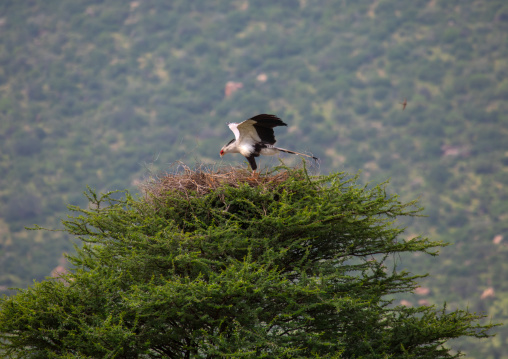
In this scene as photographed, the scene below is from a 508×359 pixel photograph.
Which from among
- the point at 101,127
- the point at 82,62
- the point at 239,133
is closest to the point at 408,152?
the point at 101,127

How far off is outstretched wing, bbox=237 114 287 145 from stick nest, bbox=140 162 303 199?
1.63 ft

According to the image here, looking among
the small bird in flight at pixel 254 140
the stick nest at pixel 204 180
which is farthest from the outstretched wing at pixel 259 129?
the stick nest at pixel 204 180

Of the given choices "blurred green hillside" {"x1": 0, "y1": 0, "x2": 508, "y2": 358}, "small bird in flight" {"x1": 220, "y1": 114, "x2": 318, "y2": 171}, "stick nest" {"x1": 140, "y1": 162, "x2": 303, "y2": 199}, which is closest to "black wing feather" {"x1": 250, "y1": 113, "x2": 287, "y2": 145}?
"small bird in flight" {"x1": 220, "y1": 114, "x2": 318, "y2": 171}

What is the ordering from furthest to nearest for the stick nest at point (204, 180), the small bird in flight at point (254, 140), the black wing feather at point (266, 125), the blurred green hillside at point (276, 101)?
the blurred green hillside at point (276, 101) → the small bird in flight at point (254, 140) → the stick nest at point (204, 180) → the black wing feather at point (266, 125)

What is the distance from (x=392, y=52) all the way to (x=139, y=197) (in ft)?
253

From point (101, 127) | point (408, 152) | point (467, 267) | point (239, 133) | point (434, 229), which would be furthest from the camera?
point (101, 127)

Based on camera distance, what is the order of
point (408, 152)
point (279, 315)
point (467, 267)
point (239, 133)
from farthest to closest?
1. point (408, 152)
2. point (467, 267)
3. point (239, 133)
4. point (279, 315)

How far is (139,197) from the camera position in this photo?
11344 mm

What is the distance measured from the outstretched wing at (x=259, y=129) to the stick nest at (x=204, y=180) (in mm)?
495

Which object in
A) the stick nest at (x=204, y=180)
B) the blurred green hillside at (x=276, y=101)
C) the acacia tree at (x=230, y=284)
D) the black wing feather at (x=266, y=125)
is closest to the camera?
the acacia tree at (x=230, y=284)

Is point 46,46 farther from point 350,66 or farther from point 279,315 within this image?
point 279,315

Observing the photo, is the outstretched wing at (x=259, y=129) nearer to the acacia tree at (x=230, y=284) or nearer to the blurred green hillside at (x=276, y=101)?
the acacia tree at (x=230, y=284)

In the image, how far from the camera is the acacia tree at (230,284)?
9539 millimetres

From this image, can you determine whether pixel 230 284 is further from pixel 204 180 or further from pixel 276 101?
pixel 276 101
